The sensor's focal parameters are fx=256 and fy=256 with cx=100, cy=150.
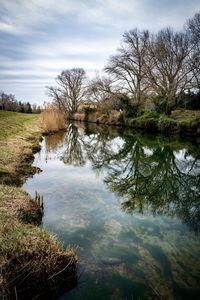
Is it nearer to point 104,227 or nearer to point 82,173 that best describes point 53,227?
point 104,227

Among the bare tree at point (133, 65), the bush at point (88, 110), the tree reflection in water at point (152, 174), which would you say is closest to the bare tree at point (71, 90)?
the bush at point (88, 110)

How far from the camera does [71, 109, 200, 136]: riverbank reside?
21.0 m

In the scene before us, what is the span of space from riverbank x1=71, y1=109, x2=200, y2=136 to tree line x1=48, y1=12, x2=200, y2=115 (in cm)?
127

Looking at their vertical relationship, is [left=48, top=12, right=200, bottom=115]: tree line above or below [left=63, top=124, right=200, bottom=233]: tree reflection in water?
above

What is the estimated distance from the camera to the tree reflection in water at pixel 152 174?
7274mm

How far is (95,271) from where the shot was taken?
431 cm

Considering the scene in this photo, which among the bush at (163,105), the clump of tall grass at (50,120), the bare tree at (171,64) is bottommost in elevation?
the clump of tall grass at (50,120)

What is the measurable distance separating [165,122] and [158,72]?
7051 millimetres

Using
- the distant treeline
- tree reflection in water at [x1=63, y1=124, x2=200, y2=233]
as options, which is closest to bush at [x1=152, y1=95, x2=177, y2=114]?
tree reflection in water at [x1=63, y1=124, x2=200, y2=233]

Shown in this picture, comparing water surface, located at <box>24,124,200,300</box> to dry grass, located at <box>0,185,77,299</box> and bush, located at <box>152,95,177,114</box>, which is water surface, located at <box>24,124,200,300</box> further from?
bush, located at <box>152,95,177,114</box>

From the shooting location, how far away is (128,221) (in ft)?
20.9

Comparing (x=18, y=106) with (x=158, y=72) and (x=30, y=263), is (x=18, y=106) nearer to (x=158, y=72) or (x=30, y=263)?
(x=158, y=72)

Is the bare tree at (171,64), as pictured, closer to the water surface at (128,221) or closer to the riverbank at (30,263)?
the water surface at (128,221)

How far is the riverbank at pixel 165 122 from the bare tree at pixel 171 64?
193cm
